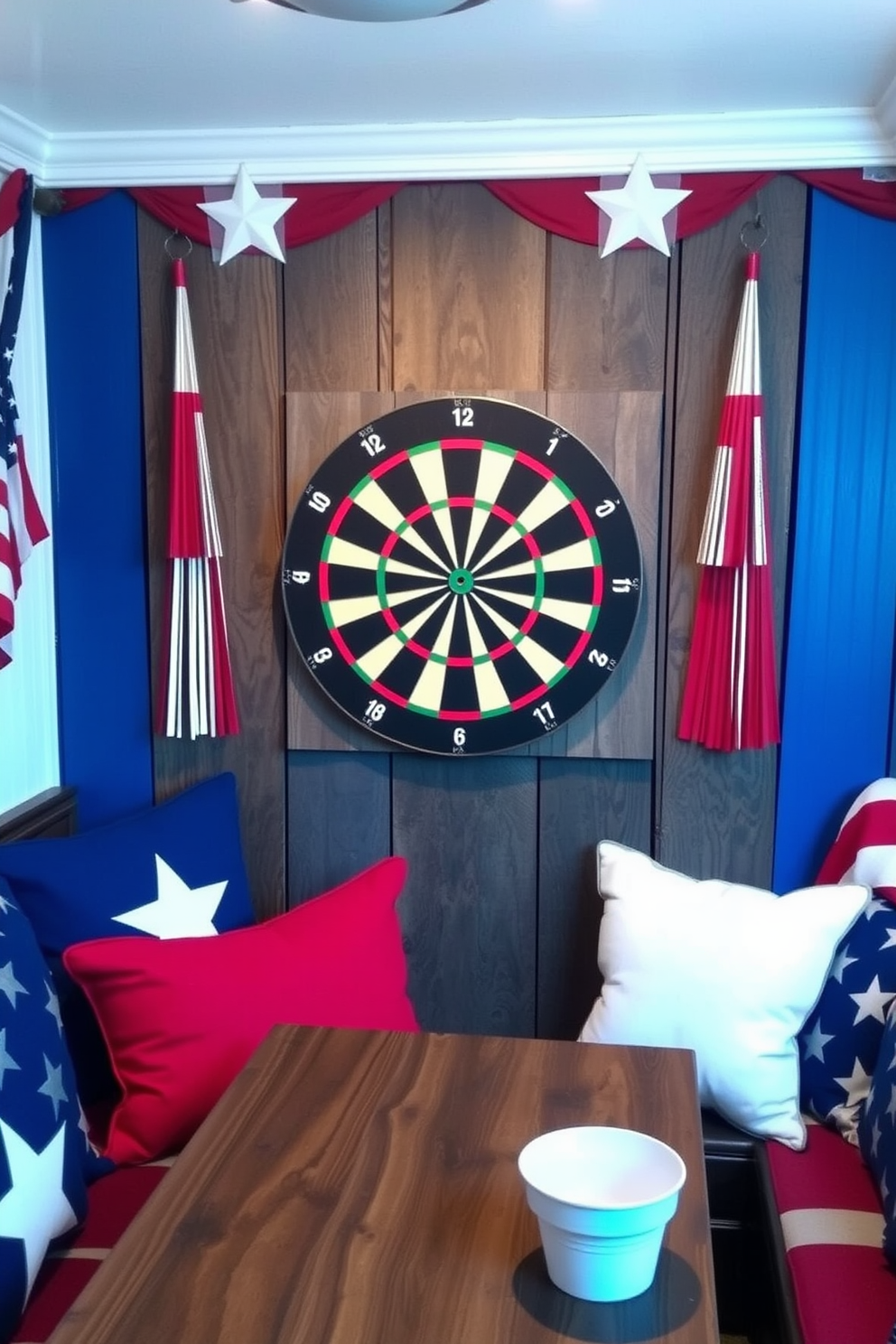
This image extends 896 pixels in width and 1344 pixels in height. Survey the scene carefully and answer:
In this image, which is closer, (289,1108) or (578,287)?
(289,1108)

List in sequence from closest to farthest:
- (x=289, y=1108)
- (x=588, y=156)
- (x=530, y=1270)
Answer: (x=530, y=1270)
(x=289, y=1108)
(x=588, y=156)

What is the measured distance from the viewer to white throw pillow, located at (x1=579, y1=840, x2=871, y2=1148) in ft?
6.54

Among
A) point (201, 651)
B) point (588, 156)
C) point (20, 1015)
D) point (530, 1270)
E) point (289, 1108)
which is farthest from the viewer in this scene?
point (201, 651)

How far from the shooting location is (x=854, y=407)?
224 centimetres

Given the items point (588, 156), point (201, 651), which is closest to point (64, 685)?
point (201, 651)

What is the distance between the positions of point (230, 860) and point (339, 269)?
1198mm

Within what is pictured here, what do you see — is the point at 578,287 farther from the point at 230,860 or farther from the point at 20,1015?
the point at 20,1015

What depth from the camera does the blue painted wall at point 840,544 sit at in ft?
7.25

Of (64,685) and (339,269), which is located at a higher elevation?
(339,269)

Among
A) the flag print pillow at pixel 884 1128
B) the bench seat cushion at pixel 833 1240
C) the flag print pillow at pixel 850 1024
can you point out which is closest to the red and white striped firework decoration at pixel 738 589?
the flag print pillow at pixel 850 1024

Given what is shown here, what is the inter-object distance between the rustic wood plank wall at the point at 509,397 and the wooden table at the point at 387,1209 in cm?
71

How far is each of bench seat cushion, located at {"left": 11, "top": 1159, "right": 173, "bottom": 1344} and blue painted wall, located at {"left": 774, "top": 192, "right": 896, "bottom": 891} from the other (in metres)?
1.35

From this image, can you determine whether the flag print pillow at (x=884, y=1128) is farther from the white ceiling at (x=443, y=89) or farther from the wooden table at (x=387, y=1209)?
the white ceiling at (x=443, y=89)

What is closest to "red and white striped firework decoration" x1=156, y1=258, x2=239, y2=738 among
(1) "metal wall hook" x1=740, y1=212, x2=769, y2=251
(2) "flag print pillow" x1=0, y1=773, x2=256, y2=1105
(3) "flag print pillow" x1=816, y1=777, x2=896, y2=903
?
(2) "flag print pillow" x1=0, y1=773, x2=256, y2=1105
